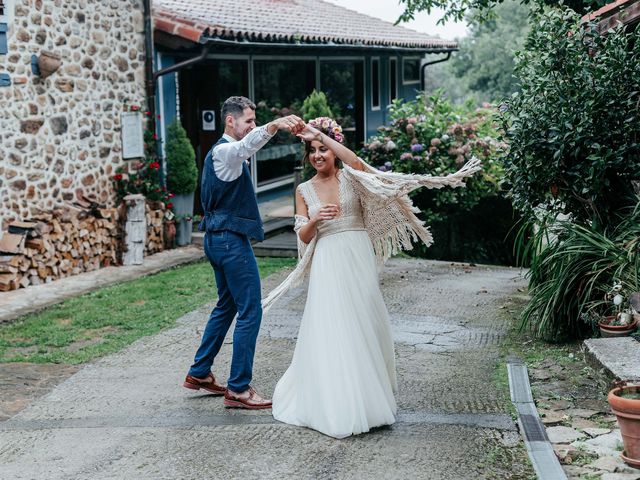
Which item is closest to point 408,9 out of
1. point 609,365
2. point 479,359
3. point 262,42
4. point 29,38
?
point 262,42

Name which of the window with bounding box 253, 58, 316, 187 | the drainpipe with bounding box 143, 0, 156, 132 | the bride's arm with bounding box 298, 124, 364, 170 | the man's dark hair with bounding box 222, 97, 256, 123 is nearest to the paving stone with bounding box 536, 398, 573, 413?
the bride's arm with bounding box 298, 124, 364, 170

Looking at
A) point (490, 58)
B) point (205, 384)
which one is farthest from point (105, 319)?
point (490, 58)

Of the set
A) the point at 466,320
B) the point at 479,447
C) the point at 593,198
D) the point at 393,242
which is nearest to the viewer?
the point at 479,447

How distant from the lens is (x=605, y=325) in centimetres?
680

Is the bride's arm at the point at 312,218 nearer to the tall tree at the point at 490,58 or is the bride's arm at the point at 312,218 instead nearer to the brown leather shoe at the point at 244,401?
the brown leather shoe at the point at 244,401

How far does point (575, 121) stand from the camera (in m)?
7.45

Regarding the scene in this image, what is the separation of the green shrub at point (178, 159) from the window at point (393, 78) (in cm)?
1025

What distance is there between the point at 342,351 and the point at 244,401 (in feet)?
2.90

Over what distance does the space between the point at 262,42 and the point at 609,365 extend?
9.55 m

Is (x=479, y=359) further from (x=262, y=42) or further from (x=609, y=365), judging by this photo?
(x=262, y=42)

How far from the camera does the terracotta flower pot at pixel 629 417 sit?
461 cm

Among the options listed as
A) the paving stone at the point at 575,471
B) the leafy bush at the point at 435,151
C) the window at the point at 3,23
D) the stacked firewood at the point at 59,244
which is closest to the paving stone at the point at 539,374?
the paving stone at the point at 575,471

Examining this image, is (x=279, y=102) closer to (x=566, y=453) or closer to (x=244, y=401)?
(x=244, y=401)

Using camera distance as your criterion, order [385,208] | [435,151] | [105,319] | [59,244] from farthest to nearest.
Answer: [435,151] → [59,244] → [105,319] → [385,208]
